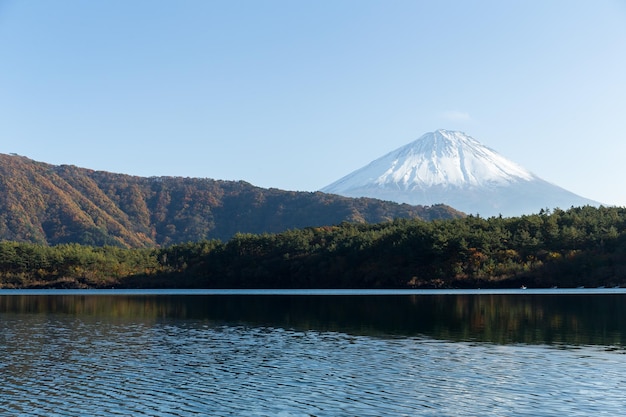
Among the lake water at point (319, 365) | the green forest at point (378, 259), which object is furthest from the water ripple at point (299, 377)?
the green forest at point (378, 259)

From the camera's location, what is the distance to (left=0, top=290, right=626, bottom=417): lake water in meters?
23.9

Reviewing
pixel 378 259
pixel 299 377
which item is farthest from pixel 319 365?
pixel 378 259

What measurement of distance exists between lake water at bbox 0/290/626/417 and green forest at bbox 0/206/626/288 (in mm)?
54847

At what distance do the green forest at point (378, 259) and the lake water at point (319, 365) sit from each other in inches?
2159

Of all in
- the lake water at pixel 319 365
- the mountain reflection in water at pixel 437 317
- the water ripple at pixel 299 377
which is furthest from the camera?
the mountain reflection in water at pixel 437 317

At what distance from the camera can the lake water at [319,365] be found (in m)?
23.9

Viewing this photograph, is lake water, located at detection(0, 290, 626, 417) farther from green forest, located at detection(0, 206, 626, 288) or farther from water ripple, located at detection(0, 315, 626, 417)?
green forest, located at detection(0, 206, 626, 288)

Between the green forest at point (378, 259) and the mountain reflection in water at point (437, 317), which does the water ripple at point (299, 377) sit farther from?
the green forest at point (378, 259)

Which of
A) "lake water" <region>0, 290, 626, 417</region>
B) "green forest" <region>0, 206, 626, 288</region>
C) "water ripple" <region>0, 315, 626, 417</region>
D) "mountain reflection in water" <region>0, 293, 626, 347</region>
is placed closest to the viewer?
"water ripple" <region>0, 315, 626, 417</region>

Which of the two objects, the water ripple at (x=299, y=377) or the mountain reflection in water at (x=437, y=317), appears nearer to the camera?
the water ripple at (x=299, y=377)

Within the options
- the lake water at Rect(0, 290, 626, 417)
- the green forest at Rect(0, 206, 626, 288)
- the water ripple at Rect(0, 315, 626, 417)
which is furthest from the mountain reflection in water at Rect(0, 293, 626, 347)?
the green forest at Rect(0, 206, 626, 288)

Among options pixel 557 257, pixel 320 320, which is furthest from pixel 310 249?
pixel 320 320

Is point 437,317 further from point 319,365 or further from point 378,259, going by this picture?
point 378,259

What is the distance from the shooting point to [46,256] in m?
141
